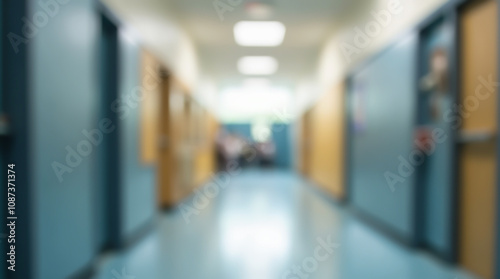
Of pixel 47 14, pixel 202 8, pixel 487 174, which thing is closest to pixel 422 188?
pixel 487 174

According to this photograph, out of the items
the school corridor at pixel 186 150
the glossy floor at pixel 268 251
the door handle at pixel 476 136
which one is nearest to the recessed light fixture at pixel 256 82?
the school corridor at pixel 186 150

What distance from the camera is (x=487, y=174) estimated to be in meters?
2.60

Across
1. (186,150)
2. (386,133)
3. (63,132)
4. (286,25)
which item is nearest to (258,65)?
(286,25)

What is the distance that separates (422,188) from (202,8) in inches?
166

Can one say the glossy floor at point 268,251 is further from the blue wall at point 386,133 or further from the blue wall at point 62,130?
the blue wall at point 62,130

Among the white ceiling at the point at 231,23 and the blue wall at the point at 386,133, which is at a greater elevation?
the white ceiling at the point at 231,23

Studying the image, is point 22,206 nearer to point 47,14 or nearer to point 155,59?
point 47,14

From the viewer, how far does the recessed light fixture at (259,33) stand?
657 cm

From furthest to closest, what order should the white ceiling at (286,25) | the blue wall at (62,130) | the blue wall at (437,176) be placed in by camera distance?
the white ceiling at (286,25), the blue wall at (437,176), the blue wall at (62,130)

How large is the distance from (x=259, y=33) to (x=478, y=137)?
5277mm

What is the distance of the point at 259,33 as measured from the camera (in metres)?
7.20

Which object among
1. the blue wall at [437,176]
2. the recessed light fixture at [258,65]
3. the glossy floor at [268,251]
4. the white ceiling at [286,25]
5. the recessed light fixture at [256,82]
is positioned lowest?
the glossy floor at [268,251]

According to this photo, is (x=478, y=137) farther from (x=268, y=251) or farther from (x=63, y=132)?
(x=63, y=132)

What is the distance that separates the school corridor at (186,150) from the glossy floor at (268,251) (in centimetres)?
2
